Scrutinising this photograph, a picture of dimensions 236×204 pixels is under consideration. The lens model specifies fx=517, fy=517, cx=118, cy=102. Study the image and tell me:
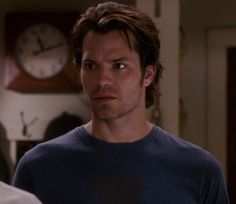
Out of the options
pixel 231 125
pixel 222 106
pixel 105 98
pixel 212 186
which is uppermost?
pixel 105 98

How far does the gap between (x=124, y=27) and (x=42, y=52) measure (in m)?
1.71

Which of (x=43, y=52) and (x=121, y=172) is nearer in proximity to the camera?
(x=121, y=172)

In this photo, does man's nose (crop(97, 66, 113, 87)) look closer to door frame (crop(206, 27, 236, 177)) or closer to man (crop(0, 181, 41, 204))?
man (crop(0, 181, 41, 204))

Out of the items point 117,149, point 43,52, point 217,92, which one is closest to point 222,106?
point 217,92

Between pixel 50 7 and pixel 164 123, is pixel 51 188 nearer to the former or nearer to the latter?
pixel 164 123

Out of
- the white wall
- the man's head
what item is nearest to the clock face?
the white wall

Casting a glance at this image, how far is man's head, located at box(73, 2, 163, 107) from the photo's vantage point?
105 cm

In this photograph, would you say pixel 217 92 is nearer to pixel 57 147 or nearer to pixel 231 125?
pixel 231 125

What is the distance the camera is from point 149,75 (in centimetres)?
114

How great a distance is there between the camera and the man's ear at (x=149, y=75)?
112 centimetres

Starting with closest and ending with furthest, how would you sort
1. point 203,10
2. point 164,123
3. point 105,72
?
point 105,72
point 164,123
point 203,10

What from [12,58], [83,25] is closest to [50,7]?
[12,58]

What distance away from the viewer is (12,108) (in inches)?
111

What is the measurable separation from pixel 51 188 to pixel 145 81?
0.99 feet
